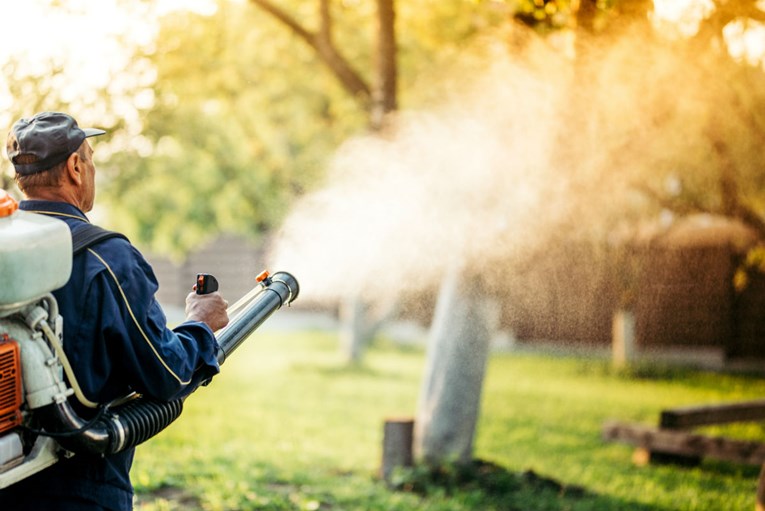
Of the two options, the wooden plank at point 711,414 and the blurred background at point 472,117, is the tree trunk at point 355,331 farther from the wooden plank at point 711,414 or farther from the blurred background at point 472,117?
the wooden plank at point 711,414

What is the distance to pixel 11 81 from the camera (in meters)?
6.20

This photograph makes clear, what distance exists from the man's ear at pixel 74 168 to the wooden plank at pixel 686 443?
612 cm

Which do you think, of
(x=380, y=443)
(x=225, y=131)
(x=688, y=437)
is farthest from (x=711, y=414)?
(x=225, y=131)

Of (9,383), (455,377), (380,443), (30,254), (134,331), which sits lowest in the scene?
Answer: (380,443)

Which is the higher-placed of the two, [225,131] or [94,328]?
[225,131]

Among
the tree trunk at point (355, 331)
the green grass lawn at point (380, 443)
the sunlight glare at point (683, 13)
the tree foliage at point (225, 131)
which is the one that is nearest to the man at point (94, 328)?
the green grass lawn at point (380, 443)

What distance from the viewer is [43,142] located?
8.21 feet

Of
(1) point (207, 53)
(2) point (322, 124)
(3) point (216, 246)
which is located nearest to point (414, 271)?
(1) point (207, 53)

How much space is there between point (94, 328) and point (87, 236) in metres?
0.24

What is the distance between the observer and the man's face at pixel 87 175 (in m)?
2.58

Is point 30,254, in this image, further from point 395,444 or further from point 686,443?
point 686,443

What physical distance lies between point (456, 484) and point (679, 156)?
4.71 meters

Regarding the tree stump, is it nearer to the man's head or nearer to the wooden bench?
the wooden bench

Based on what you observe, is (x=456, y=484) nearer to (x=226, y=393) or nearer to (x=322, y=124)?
(x=226, y=393)
